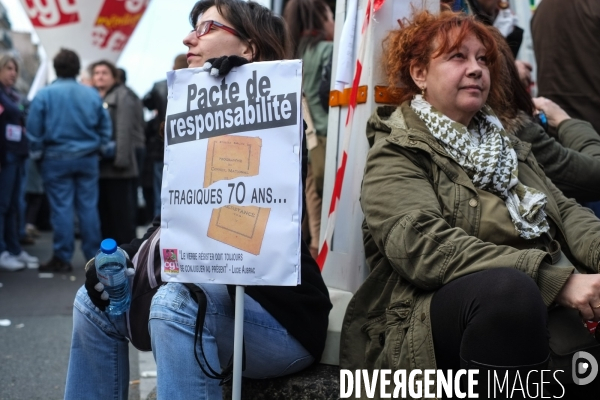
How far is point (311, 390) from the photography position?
9.06ft

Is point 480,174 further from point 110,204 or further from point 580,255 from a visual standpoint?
point 110,204

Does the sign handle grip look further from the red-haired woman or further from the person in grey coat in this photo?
the person in grey coat

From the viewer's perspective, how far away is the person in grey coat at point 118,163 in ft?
26.2

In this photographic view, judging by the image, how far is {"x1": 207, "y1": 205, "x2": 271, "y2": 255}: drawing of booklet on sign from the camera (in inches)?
93.3

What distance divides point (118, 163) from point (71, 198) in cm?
54

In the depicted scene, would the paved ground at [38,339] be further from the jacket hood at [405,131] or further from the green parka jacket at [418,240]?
the jacket hood at [405,131]

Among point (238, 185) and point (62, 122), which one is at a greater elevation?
point (238, 185)

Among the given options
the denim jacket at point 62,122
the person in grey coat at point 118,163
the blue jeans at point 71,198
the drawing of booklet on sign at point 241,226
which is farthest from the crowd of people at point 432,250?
the person in grey coat at point 118,163

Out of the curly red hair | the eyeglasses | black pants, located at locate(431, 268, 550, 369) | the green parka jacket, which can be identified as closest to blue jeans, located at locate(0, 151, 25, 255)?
the eyeglasses

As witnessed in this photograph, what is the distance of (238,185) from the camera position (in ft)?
7.85

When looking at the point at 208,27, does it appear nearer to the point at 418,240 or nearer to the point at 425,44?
the point at 425,44

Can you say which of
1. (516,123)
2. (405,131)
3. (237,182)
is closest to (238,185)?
(237,182)

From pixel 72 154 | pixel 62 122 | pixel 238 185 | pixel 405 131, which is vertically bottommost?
pixel 72 154

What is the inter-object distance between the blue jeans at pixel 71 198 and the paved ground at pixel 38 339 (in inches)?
12.3
